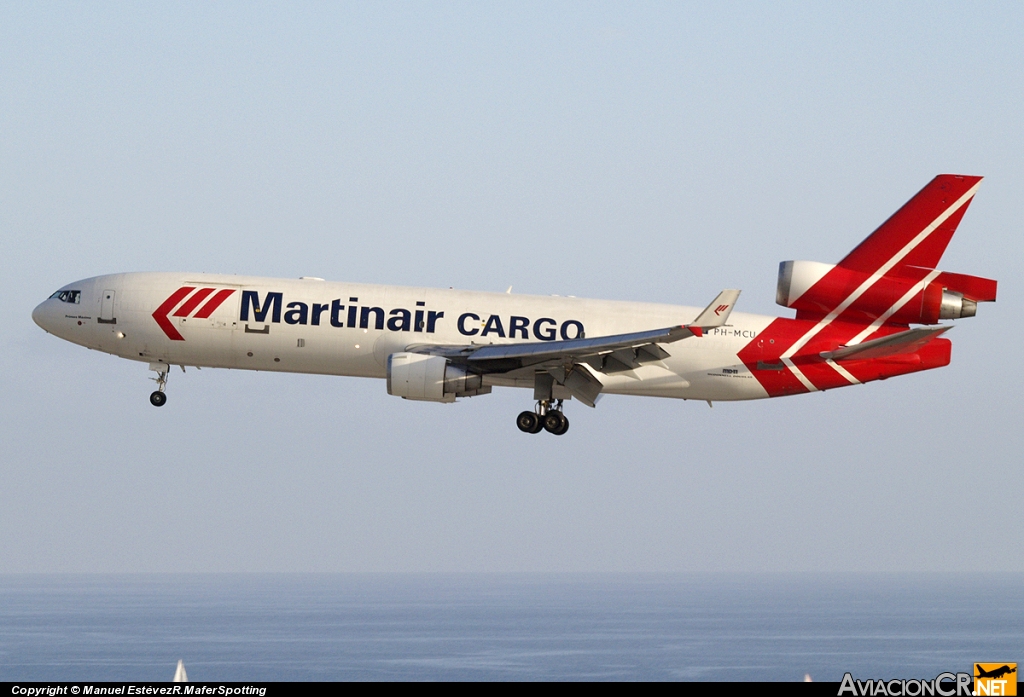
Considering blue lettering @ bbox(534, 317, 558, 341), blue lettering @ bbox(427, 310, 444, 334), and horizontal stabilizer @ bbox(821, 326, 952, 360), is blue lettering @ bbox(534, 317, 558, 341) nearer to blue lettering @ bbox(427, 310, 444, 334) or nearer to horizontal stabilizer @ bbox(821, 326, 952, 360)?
blue lettering @ bbox(427, 310, 444, 334)

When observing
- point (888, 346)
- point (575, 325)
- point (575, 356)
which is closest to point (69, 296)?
point (575, 325)

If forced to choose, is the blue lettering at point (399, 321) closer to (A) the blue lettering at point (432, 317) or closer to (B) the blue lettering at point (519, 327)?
(A) the blue lettering at point (432, 317)

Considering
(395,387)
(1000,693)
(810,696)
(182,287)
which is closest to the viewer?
(810,696)

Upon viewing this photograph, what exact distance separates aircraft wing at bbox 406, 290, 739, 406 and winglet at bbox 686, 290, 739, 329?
0.38 m

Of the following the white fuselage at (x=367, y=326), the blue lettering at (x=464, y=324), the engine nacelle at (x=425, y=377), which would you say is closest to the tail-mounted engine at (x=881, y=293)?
the white fuselage at (x=367, y=326)

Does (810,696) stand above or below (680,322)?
below

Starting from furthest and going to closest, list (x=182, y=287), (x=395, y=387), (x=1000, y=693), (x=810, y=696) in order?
(x=182, y=287)
(x=395, y=387)
(x=1000, y=693)
(x=810, y=696)

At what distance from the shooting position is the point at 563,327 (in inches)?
1821

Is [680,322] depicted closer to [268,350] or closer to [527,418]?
[527,418]

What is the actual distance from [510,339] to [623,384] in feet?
15.5

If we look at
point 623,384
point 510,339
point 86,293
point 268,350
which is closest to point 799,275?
point 623,384

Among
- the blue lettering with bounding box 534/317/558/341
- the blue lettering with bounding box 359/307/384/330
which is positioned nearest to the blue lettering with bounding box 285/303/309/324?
the blue lettering with bounding box 359/307/384/330

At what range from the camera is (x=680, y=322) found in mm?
46562

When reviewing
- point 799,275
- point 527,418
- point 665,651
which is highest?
point 799,275
